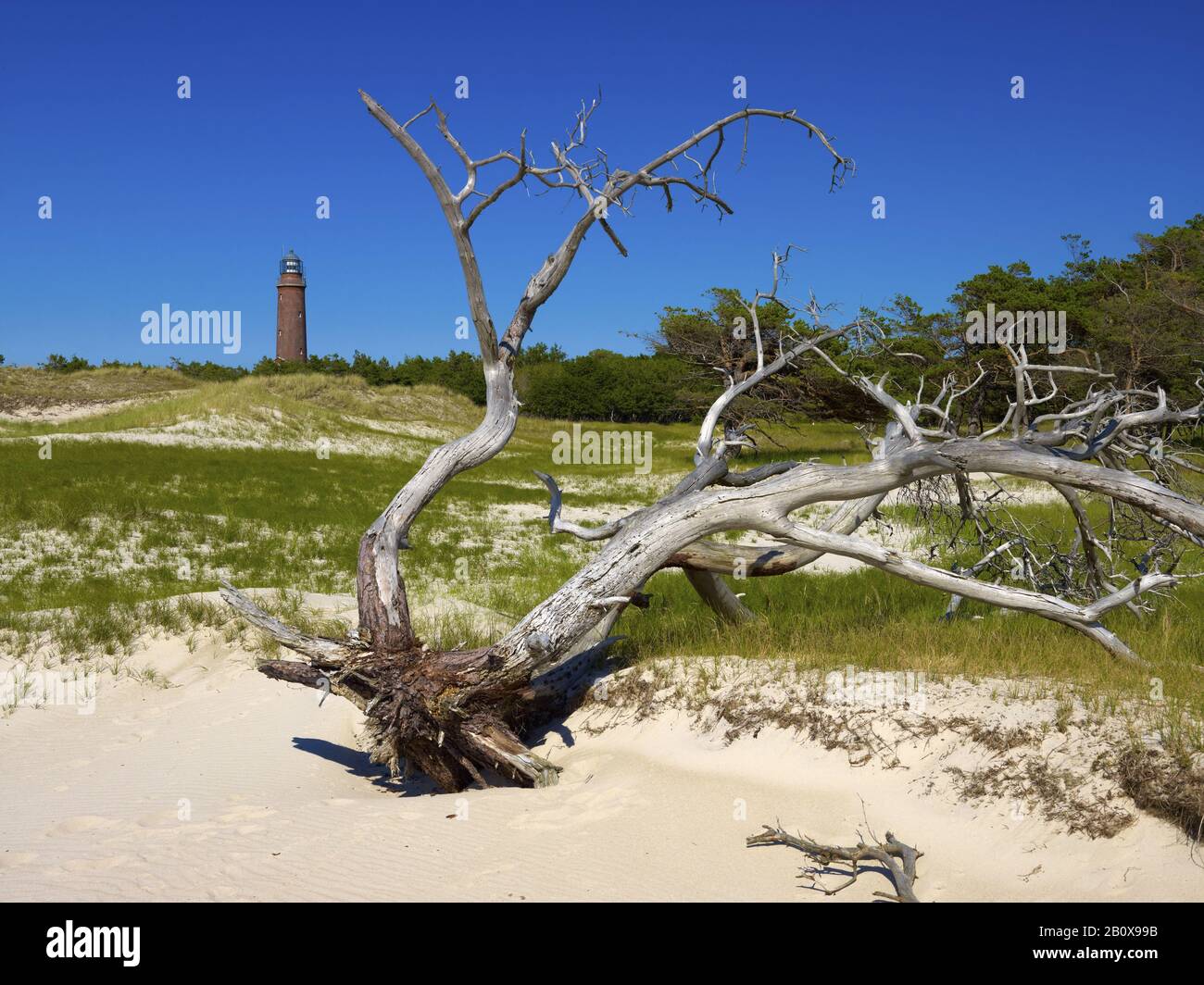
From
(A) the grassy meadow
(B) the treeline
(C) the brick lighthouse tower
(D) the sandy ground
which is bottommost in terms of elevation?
(D) the sandy ground

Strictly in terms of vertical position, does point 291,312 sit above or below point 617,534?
above

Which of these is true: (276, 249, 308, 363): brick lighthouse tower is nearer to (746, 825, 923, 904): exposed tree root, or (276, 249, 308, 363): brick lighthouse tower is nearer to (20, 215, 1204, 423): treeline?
(20, 215, 1204, 423): treeline

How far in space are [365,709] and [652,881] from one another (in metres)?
2.48

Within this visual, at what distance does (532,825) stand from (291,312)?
248 ft

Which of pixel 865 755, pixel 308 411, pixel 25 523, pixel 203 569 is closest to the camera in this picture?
pixel 865 755

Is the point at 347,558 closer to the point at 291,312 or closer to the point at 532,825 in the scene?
the point at 532,825

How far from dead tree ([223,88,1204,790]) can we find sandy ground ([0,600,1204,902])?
592 millimetres

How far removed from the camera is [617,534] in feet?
26.8

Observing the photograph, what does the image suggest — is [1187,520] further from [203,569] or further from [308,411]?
[308,411]

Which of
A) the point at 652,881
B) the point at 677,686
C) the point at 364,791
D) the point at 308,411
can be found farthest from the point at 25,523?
the point at 308,411

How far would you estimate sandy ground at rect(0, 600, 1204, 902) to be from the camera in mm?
4953

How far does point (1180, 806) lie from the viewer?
497cm

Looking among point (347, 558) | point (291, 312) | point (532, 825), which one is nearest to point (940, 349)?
point (347, 558)

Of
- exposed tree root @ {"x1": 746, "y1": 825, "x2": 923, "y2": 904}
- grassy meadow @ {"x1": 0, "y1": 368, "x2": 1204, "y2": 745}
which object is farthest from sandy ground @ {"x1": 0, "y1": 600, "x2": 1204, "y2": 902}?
grassy meadow @ {"x1": 0, "y1": 368, "x2": 1204, "y2": 745}
